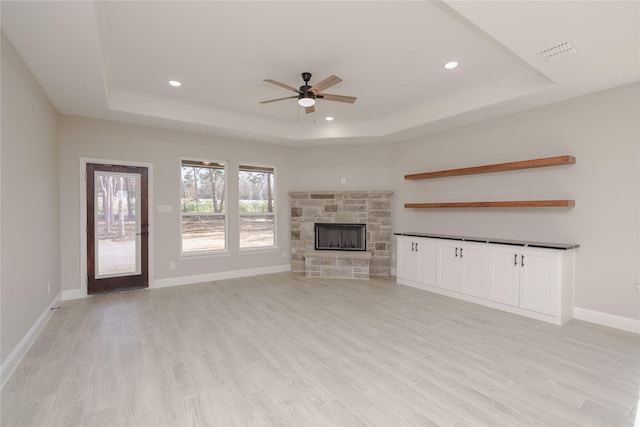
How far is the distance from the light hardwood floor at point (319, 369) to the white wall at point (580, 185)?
0.62m

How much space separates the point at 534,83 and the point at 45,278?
6.22 metres

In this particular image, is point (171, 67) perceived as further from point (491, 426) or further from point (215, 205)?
point (491, 426)

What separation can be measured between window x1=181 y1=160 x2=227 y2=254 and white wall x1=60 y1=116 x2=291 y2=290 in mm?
148

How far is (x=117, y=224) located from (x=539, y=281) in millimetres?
6012

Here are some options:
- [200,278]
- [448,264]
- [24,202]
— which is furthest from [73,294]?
[448,264]

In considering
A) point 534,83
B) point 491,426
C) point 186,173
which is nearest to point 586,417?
point 491,426

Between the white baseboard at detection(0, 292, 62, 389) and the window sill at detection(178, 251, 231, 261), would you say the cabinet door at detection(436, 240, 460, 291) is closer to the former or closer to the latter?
the window sill at detection(178, 251, 231, 261)

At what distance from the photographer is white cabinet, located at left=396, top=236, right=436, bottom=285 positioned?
495 cm

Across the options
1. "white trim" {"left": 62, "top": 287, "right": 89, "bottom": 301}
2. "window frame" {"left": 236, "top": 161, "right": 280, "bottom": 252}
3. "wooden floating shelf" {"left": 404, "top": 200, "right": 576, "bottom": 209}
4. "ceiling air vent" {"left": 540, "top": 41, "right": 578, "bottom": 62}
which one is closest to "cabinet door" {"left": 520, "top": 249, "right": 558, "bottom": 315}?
"wooden floating shelf" {"left": 404, "top": 200, "right": 576, "bottom": 209}

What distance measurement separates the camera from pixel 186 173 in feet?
18.1

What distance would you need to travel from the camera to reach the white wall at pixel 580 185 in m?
3.37

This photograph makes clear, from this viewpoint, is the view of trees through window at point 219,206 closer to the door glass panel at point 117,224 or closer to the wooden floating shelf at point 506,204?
the door glass panel at point 117,224

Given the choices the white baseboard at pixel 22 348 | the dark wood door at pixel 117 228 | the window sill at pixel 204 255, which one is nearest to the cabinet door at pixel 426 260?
the window sill at pixel 204 255

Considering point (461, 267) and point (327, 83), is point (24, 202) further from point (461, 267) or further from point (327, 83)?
point (461, 267)
